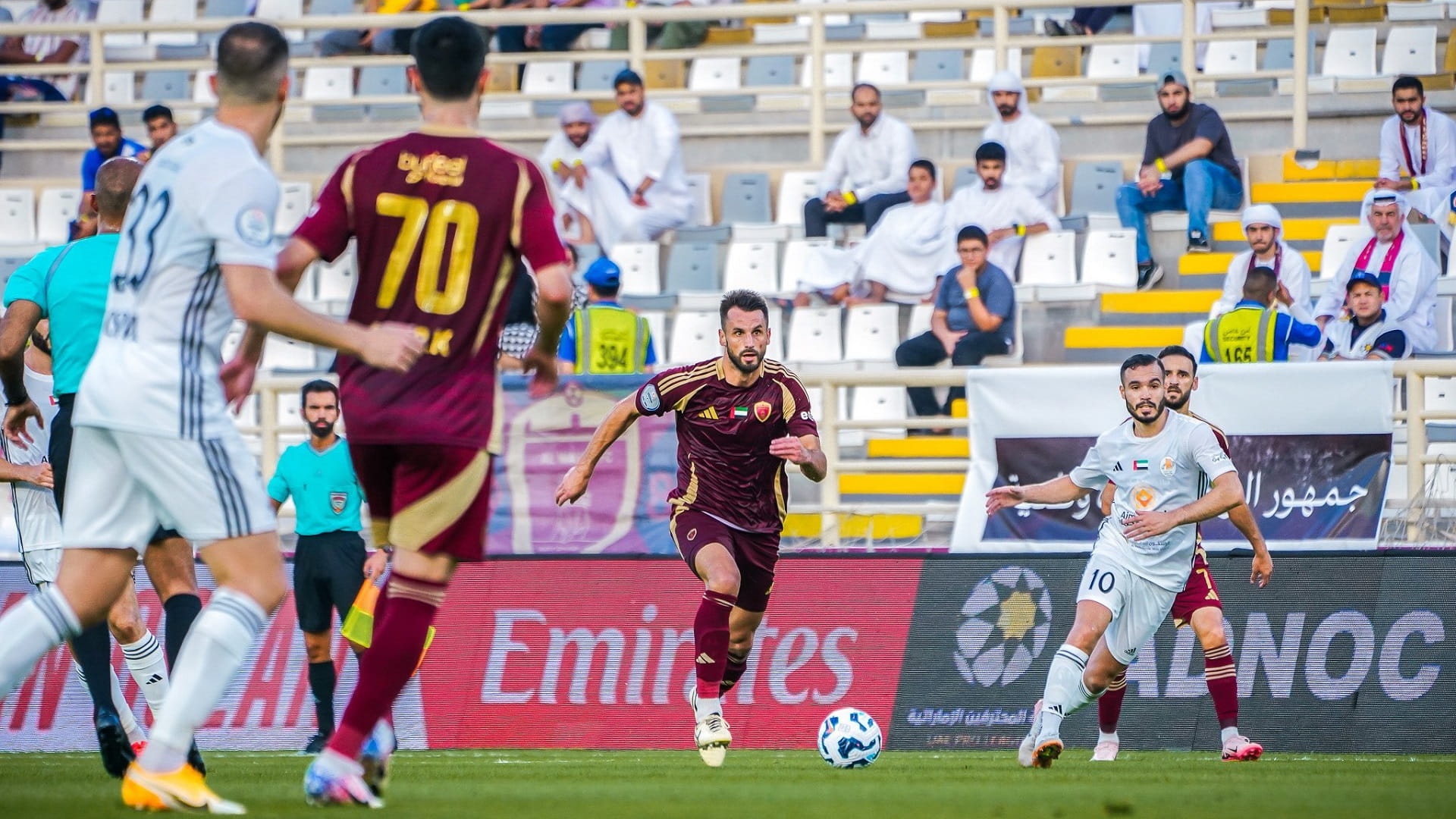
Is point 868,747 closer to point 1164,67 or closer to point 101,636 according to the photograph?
point 101,636

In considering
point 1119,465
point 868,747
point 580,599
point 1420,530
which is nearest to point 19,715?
point 580,599

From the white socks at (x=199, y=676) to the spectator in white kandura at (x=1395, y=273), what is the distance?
35.5 ft

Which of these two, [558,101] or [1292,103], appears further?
[558,101]

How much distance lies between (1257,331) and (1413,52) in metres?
6.81

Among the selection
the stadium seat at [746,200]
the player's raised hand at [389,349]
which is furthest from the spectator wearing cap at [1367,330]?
the player's raised hand at [389,349]

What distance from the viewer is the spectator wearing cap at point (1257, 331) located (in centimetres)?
1307

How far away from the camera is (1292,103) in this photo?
18.2 m

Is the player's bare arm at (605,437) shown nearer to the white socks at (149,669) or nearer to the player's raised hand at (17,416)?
the white socks at (149,669)

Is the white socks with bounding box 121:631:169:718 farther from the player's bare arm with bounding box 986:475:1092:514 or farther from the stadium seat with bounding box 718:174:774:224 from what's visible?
the stadium seat with bounding box 718:174:774:224

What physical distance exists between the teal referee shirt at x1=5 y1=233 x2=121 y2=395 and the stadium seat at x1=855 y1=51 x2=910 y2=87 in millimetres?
13677

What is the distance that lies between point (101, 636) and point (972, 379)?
6.37 m

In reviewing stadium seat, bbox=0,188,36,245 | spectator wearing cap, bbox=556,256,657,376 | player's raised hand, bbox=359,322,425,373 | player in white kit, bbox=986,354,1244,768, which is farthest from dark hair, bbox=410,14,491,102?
stadium seat, bbox=0,188,36,245

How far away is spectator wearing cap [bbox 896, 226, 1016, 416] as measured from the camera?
14922 mm

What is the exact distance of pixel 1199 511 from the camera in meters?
9.64
